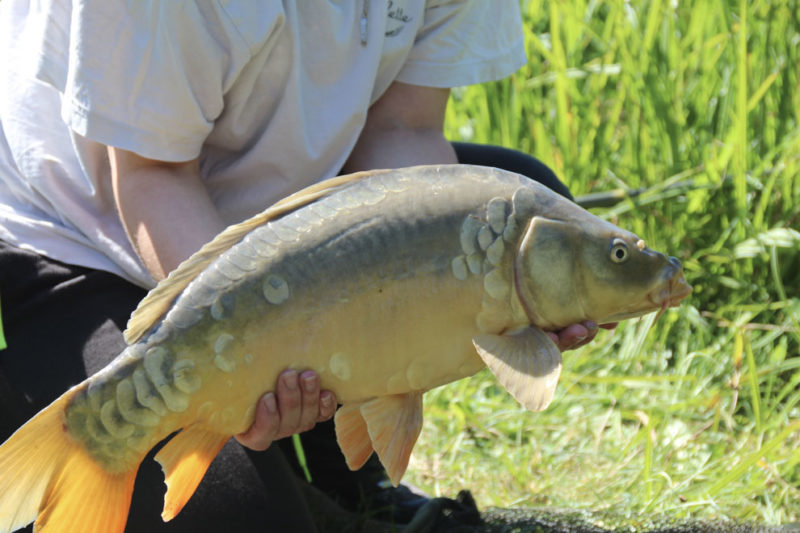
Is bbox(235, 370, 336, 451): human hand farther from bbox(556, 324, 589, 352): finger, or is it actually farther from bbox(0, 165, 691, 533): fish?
bbox(556, 324, 589, 352): finger

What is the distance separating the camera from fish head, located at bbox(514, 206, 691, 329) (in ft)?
4.30

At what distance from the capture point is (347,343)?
4.39ft

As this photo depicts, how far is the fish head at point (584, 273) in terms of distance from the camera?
1311mm

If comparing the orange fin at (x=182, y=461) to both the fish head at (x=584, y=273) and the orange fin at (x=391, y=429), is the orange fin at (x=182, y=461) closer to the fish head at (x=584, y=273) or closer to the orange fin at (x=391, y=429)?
the orange fin at (x=391, y=429)

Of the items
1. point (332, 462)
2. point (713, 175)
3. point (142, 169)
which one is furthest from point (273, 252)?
point (713, 175)

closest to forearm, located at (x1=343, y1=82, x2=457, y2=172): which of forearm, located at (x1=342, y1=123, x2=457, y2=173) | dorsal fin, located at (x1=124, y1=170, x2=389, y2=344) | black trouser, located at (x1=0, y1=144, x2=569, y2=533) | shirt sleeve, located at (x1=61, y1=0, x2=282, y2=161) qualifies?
forearm, located at (x1=342, y1=123, x2=457, y2=173)

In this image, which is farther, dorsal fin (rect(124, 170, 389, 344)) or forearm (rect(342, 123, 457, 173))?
forearm (rect(342, 123, 457, 173))

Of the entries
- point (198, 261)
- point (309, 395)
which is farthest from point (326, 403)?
point (198, 261)

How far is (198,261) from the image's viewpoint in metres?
1.33

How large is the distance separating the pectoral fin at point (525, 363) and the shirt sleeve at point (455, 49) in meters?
0.77

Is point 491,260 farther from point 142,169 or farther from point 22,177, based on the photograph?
point 22,177

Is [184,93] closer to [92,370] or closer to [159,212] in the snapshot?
[159,212]

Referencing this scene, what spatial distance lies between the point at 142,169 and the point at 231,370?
1.54 feet

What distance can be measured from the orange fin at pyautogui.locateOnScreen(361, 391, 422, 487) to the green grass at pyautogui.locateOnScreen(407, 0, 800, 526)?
70 centimetres
